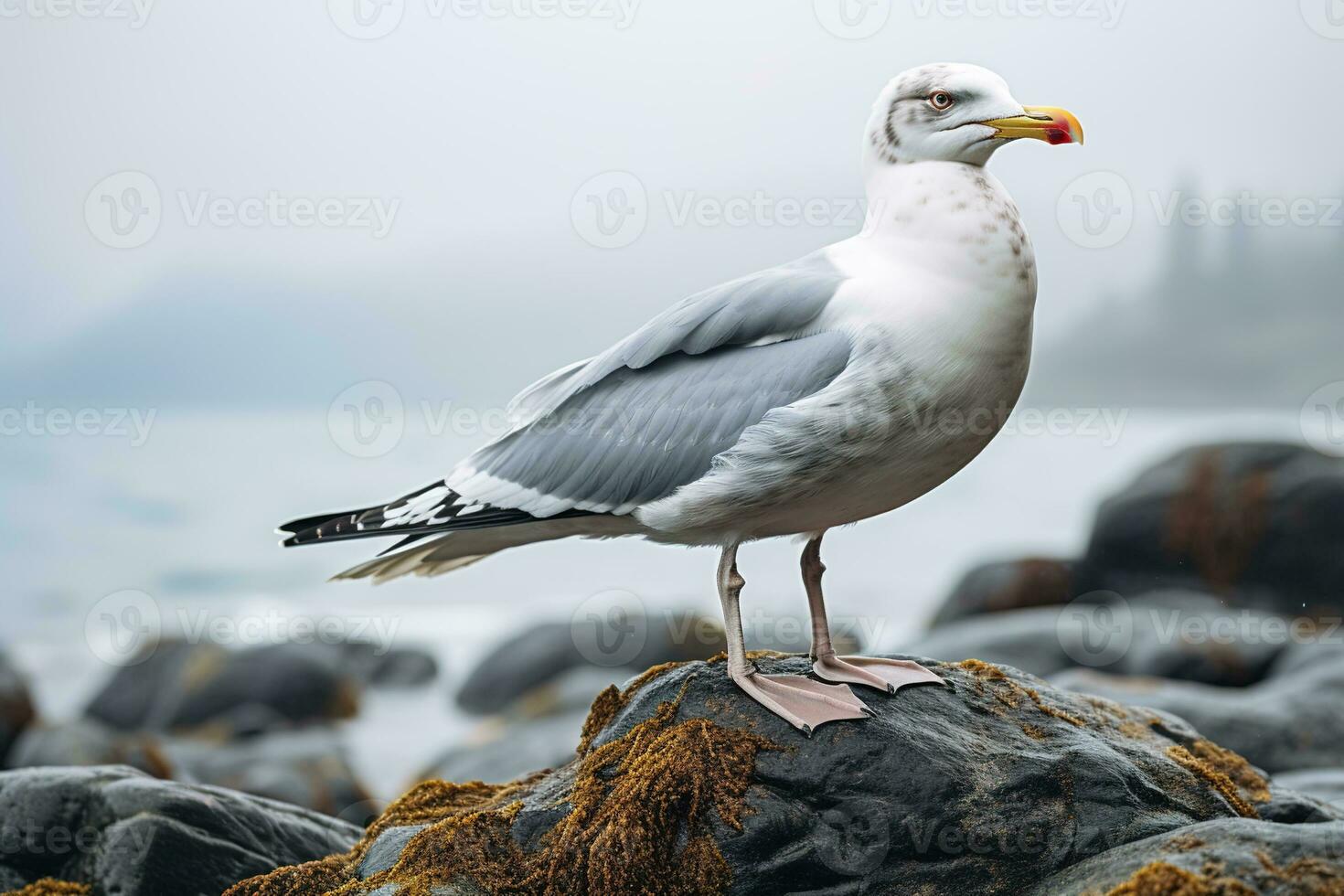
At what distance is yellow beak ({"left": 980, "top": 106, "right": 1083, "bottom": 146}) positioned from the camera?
14.4 ft

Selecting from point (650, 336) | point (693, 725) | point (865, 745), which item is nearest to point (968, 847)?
point (865, 745)

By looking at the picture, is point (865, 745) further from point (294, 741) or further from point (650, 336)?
point (294, 741)

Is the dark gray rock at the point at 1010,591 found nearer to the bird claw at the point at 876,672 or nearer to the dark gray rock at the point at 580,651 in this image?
the dark gray rock at the point at 580,651

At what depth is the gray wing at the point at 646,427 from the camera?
4.44 m

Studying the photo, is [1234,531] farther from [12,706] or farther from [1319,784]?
[12,706]

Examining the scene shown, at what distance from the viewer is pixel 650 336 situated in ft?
15.7

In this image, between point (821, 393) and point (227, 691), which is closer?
point (821, 393)

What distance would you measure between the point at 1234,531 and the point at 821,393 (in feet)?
34.5

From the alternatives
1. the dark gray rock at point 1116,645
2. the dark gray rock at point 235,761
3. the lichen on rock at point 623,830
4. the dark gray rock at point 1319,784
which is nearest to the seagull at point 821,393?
the lichen on rock at point 623,830

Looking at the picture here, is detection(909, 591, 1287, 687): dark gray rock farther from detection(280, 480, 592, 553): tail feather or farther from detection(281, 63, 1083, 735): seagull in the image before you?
detection(280, 480, 592, 553): tail feather

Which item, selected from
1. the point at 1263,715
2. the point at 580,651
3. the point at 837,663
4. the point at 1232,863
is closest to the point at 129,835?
the point at 837,663

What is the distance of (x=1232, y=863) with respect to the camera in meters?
3.54

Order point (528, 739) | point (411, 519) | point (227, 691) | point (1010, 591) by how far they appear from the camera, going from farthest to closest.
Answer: point (1010, 591)
point (227, 691)
point (528, 739)
point (411, 519)

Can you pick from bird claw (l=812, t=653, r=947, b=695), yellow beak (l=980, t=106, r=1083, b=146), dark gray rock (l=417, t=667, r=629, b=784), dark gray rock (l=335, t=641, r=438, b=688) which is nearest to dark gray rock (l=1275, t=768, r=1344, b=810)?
bird claw (l=812, t=653, r=947, b=695)
